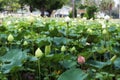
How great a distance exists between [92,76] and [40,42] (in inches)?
14.5

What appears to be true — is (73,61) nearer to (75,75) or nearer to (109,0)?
(75,75)

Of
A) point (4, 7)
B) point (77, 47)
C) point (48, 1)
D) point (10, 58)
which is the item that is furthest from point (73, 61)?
point (4, 7)

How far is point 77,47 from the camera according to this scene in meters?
1.51

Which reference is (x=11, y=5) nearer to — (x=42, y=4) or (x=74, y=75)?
(x=42, y=4)

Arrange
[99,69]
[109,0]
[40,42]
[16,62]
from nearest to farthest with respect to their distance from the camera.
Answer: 1. [16,62]
2. [99,69]
3. [40,42]
4. [109,0]

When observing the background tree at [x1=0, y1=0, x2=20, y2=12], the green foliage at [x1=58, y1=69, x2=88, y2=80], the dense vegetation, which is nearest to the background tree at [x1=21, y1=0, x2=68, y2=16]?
the background tree at [x1=0, y1=0, x2=20, y2=12]

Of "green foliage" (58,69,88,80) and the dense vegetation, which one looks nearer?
"green foliage" (58,69,88,80)

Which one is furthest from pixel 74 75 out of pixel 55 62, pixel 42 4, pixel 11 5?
pixel 11 5

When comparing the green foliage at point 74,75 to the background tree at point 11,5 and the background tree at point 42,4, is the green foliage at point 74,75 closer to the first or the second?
the background tree at point 42,4

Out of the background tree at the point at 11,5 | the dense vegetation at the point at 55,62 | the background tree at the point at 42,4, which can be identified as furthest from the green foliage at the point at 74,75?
the background tree at the point at 11,5

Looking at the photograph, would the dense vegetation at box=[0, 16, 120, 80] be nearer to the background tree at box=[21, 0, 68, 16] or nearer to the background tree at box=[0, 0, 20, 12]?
the background tree at box=[21, 0, 68, 16]

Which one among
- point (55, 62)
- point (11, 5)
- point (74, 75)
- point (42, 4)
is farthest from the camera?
point (11, 5)

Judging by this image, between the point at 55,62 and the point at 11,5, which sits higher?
the point at 55,62

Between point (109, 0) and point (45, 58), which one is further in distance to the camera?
point (109, 0)
